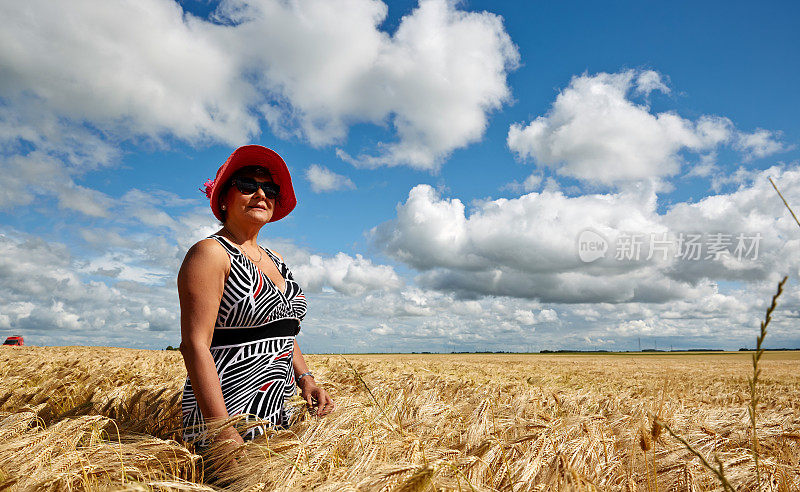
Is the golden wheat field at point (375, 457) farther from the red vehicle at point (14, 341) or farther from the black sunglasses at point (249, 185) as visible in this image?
the red vehicle at point (14, 341)

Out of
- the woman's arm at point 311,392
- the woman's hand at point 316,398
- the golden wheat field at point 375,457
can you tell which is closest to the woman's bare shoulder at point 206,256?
the golden wheat field at point 375,457

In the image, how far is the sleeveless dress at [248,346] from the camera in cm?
265

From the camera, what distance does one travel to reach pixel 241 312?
8.73 feet

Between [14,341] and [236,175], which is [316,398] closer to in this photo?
[236,175]

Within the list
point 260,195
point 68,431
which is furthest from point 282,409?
point 260,195

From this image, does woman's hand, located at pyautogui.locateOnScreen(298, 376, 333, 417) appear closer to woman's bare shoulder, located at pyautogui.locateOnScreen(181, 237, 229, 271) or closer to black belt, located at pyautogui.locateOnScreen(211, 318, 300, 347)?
black belt, located at pyautogui.locateOnScreen(211, 318, 300, 347)

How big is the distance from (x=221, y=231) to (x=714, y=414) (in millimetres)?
6147

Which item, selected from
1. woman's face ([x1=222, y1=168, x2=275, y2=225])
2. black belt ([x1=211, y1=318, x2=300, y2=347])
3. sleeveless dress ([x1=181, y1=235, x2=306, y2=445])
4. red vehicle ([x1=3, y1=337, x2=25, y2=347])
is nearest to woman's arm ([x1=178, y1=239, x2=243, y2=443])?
sleeveless dress ([x1=181, y1=235, x2=306, y2=445])

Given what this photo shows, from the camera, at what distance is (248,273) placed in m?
2.72

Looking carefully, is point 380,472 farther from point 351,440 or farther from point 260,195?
point 260,195

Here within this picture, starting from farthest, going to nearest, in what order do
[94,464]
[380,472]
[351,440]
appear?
[351,440] → [94,464] → [380,472]

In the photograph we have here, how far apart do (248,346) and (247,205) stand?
94cm

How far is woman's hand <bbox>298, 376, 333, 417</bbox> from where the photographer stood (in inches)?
122

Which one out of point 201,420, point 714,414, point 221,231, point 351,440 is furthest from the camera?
point 714,414
